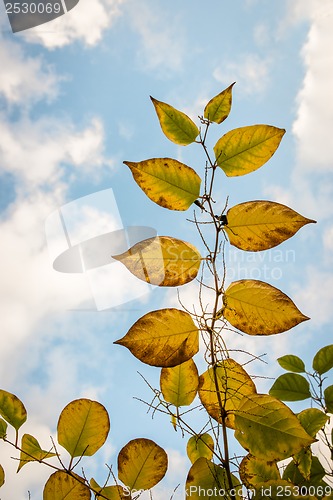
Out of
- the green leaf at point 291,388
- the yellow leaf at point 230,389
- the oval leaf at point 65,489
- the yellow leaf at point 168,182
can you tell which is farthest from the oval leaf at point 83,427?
the green leaf at point 291,388

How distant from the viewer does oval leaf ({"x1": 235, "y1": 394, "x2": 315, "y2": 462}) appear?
487mm

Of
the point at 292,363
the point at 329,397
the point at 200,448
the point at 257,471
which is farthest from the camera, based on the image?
the point at 292,363

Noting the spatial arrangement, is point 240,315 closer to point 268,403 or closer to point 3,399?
point 268,403

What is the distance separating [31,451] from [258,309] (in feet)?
1.38

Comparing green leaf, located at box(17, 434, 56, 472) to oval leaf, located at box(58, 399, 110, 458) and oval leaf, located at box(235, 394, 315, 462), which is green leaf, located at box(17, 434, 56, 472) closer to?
oval leaf, located at box(58, 399, 110, 458)

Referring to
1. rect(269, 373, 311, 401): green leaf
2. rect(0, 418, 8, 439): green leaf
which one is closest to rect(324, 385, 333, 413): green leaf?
rect(269, 373, 311, 401): green leaf

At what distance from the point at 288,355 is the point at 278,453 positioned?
54cm

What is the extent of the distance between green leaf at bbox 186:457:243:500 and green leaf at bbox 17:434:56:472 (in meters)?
0.24

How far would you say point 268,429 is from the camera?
508 mm

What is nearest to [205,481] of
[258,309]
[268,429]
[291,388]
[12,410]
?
[268,429]

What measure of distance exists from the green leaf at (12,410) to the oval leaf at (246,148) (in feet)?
1.58

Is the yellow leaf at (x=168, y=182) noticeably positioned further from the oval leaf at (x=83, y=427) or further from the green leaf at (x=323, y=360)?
the green leaf at (x=323, y=360)

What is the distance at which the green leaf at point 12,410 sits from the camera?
0.68 m

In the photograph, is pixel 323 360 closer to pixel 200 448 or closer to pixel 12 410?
pixel 200 448
